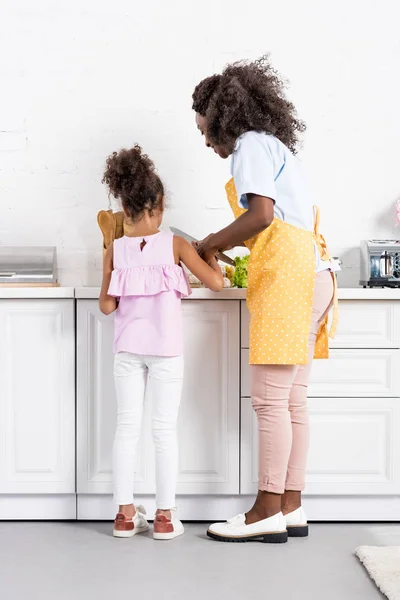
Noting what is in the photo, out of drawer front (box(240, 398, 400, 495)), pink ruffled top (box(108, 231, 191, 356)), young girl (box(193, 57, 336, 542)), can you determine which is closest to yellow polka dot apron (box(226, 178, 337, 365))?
young girl (box(193, 57, 336, 542))

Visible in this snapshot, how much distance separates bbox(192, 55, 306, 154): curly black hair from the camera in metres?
2.24

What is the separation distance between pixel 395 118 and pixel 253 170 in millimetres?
1174

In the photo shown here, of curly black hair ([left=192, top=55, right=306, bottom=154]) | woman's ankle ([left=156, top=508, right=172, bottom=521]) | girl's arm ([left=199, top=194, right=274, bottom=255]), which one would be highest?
curly black hair ([left=192, top=55, right=306, bottom=154])

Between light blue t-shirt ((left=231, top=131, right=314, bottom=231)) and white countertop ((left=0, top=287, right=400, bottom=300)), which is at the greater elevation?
light blue t-shirt ((left=231, top=131, right=314, bottom=231))

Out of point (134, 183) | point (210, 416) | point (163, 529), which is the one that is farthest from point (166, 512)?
point (134, 183)

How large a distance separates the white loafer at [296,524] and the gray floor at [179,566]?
3 centimetres

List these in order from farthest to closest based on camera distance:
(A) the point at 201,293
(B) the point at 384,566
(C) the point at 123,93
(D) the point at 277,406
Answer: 1. (C) the point at 123,93
2. (A) the point at 201,293
3. (D) the point at 277,406
4. (B) the point at 384,566

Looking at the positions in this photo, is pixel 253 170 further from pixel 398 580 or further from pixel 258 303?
Result: pixel 398 580

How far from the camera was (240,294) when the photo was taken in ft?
8.28

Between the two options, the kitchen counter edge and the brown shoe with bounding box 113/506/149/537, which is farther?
the kitchen counter edge

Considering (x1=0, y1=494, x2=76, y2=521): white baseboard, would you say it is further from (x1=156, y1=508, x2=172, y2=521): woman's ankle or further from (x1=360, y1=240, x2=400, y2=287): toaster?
(x1=360, y1=240, x2=400, y2=287): toaster

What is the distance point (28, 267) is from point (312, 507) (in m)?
1.25

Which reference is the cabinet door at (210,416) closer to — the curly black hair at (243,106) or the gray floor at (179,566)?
the gray floor at (179,566)

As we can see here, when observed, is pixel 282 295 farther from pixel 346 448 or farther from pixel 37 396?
pixel 37 396
